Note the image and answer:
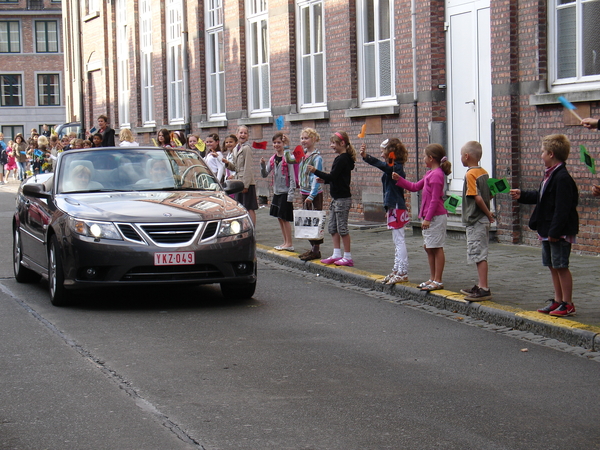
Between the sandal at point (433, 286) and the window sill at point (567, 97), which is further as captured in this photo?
the window sill at point (567, 97)


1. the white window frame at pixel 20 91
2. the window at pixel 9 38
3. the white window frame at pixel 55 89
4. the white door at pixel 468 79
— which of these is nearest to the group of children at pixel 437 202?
the white door at pixel 468 79

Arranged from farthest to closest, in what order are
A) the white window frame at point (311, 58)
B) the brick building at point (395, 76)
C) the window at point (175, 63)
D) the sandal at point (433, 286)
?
the window at point (175, 63) < the white window frame at point (311, 58) < the brick building at point (395, 76) < the sandal at point (433, 286)

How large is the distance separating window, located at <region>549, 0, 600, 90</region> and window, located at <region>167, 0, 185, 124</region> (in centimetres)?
1473

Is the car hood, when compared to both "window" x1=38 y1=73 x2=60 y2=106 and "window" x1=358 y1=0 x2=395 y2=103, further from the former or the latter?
"window" x1=38 y1=73 x2=60 y2=106

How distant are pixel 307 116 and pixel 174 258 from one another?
10219 millimetres

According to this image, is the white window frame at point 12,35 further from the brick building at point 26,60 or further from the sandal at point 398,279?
the sandal at point 398,279

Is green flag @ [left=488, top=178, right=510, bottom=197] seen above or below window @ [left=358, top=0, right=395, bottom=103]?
below

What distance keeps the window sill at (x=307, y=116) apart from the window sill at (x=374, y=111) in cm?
94

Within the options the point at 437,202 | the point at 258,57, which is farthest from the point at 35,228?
the point at 258,57

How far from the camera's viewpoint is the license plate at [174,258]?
8.88 meters

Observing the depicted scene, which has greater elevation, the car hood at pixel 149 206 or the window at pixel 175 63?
the window at pixel 175 63

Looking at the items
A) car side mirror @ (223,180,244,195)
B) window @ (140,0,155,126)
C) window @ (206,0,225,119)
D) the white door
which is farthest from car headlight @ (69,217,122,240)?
window @ (140,0,155,126)

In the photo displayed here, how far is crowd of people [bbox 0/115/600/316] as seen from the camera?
7.96m

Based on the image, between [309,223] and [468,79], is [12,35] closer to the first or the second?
[468,79]
